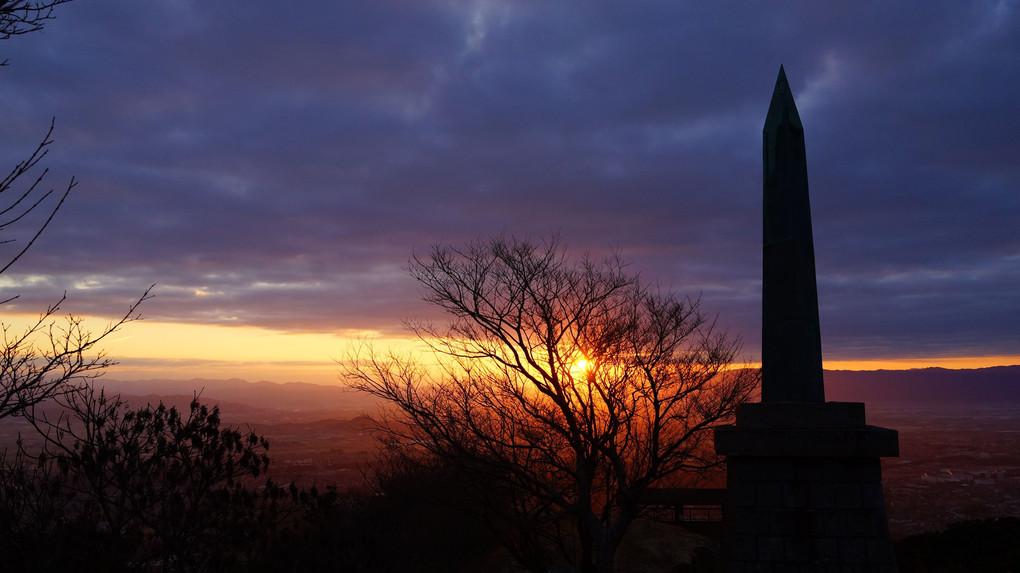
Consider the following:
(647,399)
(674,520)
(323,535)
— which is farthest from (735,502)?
(674,520)

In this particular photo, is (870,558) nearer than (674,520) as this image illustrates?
Yes

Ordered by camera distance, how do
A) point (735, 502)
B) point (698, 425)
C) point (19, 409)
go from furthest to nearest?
point (698, 425), point (735, 502), point (19, 409)

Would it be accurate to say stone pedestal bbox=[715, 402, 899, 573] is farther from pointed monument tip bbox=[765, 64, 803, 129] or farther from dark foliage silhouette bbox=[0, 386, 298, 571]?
dark foliage silhouette bbox=[0, 386, 298, 571]

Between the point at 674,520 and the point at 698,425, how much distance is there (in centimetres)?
846

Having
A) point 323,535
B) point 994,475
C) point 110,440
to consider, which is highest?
point 110,440

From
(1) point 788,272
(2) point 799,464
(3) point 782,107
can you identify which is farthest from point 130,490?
(3) point 782,107

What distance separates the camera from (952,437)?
145750mm

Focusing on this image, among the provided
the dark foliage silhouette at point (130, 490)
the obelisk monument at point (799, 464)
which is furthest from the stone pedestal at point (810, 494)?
the dark foliage silhouette at point (130, 490)

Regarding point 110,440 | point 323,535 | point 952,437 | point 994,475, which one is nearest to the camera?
point 110,440

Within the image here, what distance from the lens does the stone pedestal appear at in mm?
7637

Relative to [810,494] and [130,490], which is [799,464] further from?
[130,490]

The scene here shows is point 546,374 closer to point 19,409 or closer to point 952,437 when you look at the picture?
point 19,409

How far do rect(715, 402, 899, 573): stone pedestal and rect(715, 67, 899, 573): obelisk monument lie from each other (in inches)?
0.4

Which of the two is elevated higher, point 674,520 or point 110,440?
point 110,440
